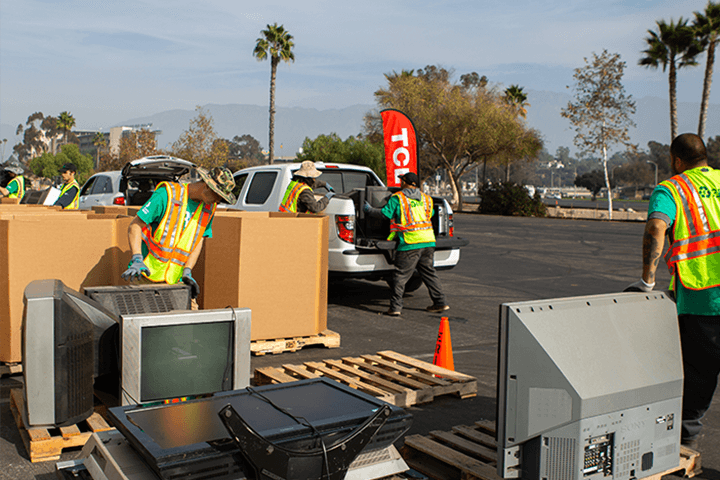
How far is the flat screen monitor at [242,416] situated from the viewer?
7.11 feet

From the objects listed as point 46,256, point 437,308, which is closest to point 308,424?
point 46,256

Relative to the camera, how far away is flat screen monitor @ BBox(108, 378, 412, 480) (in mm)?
2168

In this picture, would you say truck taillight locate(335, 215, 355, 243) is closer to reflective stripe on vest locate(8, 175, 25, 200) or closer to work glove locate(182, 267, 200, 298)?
work glove locate(182, 267, 200, 298)

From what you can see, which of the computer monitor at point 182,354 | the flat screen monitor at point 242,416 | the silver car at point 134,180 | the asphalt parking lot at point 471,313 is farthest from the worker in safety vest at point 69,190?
the flat screen monitor at point 242,416

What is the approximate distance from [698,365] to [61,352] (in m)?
3.73

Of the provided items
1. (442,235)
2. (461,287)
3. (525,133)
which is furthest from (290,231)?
(525,133)

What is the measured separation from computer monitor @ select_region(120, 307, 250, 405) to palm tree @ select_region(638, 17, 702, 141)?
35.7m

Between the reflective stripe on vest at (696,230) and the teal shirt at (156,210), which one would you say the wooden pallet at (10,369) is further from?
the reflective stripe on vest at (696,230)

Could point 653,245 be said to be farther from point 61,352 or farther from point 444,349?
point 61,352

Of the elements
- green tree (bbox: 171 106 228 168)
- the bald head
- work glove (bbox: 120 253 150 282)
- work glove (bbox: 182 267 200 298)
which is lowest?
work glove (bbox: 182 267 200 298)

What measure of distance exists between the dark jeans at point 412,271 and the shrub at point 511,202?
1125 inches

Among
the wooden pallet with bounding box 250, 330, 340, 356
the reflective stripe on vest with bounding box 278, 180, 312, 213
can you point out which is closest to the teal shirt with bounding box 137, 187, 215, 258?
the wooden pallet with bounding box 250, 330, 340, 356

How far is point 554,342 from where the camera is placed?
2.59m

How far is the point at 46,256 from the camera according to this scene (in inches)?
199
